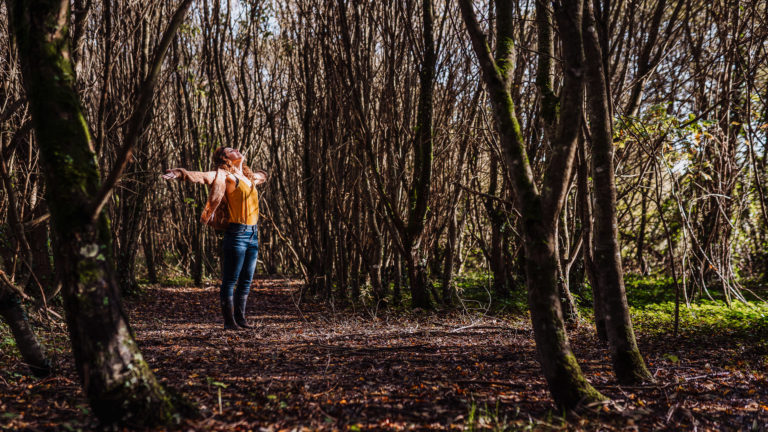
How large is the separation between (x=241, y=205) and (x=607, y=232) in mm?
2933

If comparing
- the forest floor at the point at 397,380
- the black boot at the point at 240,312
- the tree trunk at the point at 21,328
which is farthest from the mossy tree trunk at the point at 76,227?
the black boot at the point at 240,312

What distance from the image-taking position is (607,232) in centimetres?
250

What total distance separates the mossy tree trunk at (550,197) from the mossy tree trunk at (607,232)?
0.33 m

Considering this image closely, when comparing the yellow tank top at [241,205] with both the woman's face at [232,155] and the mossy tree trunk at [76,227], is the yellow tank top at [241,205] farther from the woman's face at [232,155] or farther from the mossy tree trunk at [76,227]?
the mossy tree trunk at [76,227]

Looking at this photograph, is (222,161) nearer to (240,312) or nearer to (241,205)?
(241,205)

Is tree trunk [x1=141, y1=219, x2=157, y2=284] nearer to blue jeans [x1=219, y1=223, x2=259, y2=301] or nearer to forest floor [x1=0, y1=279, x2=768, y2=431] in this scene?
forest floor [x1=0, y1=279, x2=768, y2=431]

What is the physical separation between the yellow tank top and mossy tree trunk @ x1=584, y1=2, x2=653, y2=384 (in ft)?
9.32

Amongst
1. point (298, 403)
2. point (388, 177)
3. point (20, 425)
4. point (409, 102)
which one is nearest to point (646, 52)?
point (409, 102)

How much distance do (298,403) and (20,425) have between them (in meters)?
1.13

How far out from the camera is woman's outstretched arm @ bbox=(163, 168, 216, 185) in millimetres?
3281

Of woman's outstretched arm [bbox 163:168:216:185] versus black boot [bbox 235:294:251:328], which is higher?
woman's outstretched arm [bbox 163:168:216:185]

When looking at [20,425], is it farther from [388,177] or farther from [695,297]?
[695,297]

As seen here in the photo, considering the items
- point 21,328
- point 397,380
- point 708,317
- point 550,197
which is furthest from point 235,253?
point 708,317

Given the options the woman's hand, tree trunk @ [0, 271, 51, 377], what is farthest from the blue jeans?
tree trunk @ [0, 271, 51, 377]
